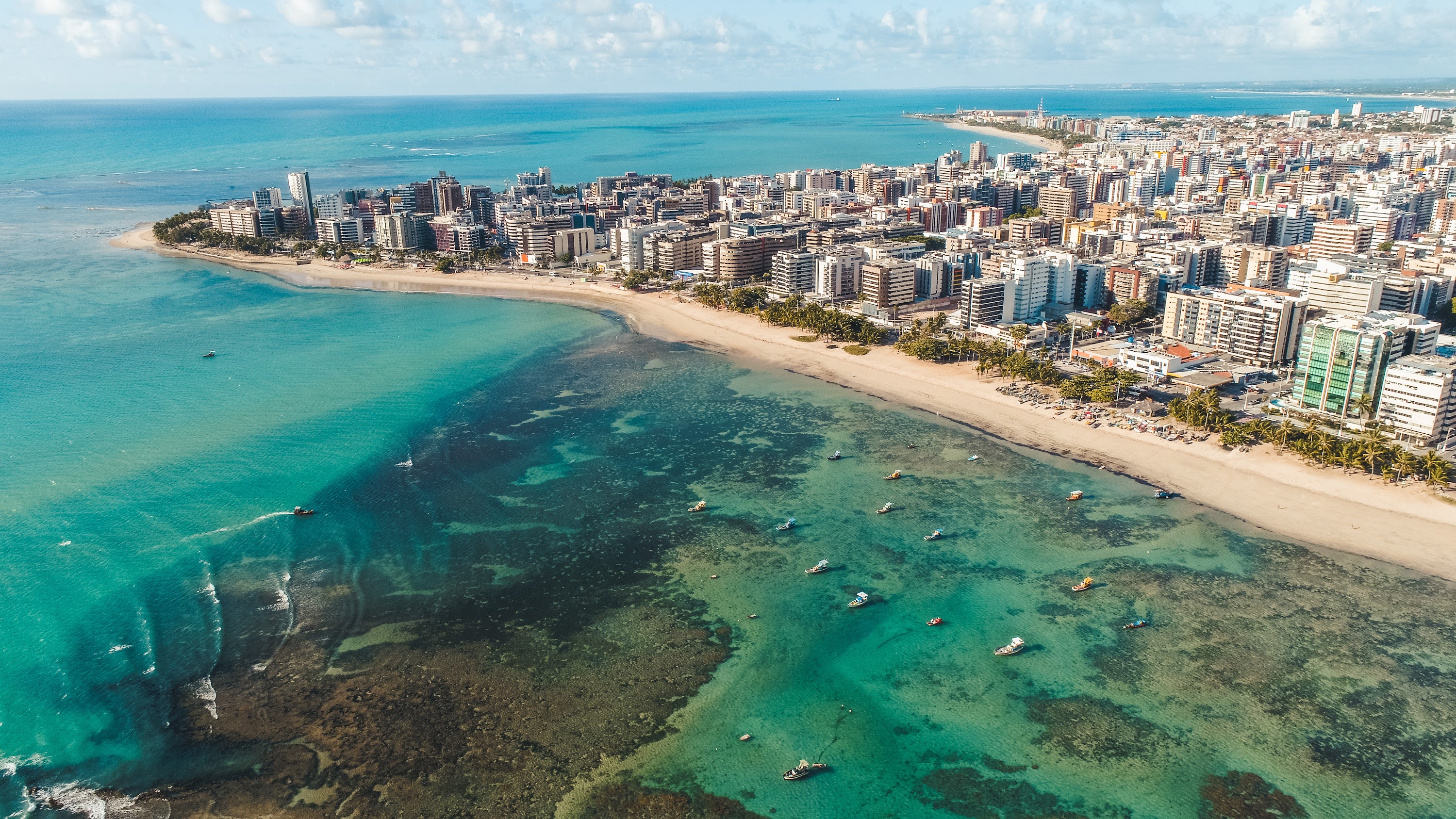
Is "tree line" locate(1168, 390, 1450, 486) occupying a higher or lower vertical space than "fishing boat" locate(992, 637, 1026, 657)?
higher

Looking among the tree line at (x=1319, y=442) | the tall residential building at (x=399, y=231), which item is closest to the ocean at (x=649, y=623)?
the tree line at (x=1319, y=442)

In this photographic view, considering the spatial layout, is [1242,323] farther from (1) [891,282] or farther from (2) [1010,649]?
(2) [1010,649]

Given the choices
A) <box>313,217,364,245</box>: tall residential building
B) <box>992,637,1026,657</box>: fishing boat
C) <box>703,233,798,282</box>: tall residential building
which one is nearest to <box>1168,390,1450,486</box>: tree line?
<box>992,637,1026,657</box>: fishing boat

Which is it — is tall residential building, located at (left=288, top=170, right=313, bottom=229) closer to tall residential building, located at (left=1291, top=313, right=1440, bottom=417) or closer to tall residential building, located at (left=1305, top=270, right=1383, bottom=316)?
tall residential building, located at (left=1305, top=270, right=1383, bottom=316)

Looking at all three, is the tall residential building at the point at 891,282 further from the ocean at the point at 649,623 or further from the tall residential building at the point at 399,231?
the tall residential building at the point at 399,231

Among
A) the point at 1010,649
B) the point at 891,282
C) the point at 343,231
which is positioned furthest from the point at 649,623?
the point at 343,231

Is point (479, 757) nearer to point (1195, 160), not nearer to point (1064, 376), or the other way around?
point (1064, 376)
